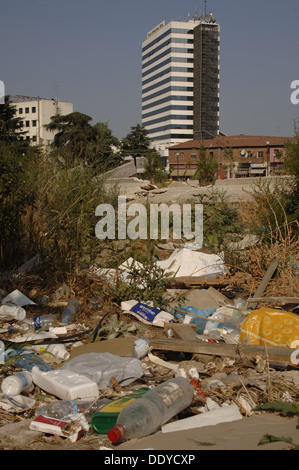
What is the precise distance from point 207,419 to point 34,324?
223cm

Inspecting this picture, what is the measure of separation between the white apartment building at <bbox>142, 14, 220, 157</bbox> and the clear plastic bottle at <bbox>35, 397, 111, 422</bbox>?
73.1 metres

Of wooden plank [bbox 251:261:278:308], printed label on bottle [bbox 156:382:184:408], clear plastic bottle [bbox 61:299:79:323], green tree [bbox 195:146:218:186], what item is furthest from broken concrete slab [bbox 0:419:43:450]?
green tree [bbox 195:146:218:186]

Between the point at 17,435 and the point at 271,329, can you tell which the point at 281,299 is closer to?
the point at 271,329

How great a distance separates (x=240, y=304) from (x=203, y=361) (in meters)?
1.58

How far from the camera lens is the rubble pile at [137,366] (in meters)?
2.30

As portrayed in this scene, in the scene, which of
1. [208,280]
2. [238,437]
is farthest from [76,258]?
[238,437]

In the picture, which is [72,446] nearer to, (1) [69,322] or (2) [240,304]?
(1) [69,322]

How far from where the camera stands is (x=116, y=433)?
2.05 metres

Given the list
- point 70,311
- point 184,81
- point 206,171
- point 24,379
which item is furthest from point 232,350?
point 184,81

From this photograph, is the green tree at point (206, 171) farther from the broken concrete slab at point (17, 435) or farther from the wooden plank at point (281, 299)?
the broken concrete slab at point (17, 435)

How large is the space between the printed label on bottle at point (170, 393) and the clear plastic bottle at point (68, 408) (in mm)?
390

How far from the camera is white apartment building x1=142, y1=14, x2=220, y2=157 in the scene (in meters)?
81.9

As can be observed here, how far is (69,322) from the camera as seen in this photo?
4.38 metres
